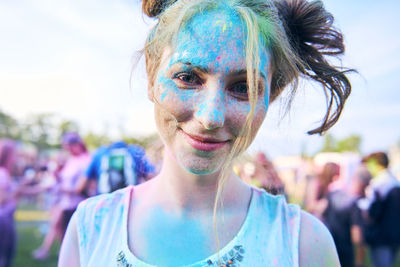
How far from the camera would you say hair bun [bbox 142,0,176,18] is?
1238mm

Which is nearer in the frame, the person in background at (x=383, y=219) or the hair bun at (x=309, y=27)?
the hair bun at (x=309, y=27)

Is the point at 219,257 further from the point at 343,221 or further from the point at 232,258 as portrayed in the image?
the point at 343,221

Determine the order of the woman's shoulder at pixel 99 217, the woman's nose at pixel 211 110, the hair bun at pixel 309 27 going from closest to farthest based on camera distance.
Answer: the woman's nose at pixel 211 110, the woman's shoulder at pixel 99 217, the hair bun at pixel 309 27

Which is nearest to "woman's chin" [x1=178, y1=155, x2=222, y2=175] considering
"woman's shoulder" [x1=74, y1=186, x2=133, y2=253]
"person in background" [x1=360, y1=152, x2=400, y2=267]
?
"woman's shoulder" [x1=74, y1=186, x2=133, y2=253]

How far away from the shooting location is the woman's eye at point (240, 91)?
104cm

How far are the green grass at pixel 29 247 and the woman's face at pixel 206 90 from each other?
4.39 meters

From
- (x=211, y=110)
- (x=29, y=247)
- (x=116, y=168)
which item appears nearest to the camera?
(x=211, y=110)

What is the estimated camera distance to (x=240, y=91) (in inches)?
41.4

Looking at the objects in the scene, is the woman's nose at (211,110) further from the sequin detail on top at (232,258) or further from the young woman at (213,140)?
the sequin detail on top at (232,258)

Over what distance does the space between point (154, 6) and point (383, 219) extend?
4.10 m

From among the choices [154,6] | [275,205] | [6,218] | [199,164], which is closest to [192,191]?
[199,164]

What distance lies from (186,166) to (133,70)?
511mm

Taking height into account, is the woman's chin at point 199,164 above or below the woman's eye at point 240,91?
below

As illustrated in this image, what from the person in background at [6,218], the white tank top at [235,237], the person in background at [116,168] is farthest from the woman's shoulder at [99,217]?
the person in background at [6,218]
